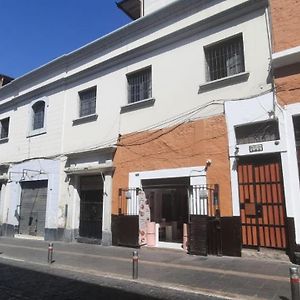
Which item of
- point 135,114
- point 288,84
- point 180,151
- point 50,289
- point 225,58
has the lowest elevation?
point 50,289

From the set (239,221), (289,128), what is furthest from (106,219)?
(289,128)

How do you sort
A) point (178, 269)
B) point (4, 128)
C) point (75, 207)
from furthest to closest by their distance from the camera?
point (4, 128) → point (75, 207) → point (178, 269)

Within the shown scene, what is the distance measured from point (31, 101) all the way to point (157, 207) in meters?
9.92

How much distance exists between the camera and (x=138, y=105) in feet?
46.1

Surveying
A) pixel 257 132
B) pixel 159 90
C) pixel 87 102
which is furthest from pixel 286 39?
pixel 87 102

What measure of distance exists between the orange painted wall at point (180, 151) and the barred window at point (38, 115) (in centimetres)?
636

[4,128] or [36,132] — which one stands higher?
[4,128]

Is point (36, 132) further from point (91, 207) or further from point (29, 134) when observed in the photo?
point (91, 207)

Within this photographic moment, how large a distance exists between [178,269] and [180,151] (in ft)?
14.7

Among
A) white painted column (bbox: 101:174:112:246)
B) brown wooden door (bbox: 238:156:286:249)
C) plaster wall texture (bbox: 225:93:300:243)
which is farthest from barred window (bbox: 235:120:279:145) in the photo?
white painted column (bbox: 101:174:112:246)

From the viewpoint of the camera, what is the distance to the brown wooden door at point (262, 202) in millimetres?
10055

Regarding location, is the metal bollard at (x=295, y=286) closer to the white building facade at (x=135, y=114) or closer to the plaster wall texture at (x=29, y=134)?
the white building facade at (x=135, y=114)

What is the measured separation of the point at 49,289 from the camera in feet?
25.1

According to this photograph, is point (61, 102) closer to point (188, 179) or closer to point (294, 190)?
point (188, 179)
